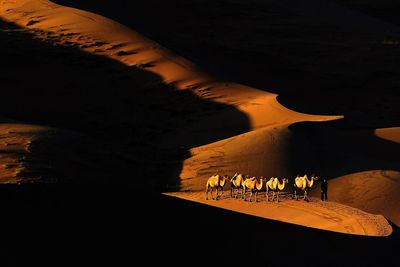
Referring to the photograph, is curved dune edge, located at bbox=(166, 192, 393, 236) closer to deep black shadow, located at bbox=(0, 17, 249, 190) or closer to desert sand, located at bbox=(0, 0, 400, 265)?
desert sand, located at bbox=(0, 0, 400, 265)

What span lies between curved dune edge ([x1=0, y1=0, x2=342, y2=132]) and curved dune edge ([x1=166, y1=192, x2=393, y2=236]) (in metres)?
7.69

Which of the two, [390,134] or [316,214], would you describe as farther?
[390,134]

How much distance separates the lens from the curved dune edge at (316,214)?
51.8 feet

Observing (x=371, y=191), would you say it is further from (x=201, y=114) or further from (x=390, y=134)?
(x=201, y=114)

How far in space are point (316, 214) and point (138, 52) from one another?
19.6m

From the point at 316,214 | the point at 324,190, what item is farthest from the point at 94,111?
the point at 316,214

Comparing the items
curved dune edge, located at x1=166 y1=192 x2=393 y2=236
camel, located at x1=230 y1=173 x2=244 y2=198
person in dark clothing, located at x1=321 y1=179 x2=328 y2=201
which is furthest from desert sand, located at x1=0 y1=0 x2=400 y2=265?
camel, located at x1=230 y1=173 x2=244 y2=198

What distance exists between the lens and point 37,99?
3083 centimetres

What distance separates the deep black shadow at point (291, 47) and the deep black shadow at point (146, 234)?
18.5 m

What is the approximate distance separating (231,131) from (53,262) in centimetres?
1949

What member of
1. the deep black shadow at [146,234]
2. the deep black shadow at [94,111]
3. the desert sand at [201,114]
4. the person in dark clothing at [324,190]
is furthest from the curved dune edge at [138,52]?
the deep black shadow at [146,234]

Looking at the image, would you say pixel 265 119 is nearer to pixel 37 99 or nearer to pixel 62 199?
pixel 37 99

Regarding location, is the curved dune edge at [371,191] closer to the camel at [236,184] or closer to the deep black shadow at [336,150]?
the deep black shadow at [336,150]

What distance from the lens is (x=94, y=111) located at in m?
30.2
